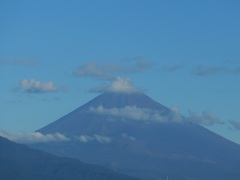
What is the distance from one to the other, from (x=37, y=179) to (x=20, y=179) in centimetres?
541

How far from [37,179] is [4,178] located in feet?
35.9

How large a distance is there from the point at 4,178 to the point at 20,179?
18.2 feet

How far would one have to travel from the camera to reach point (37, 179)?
199875 millimetres

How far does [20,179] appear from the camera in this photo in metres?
196

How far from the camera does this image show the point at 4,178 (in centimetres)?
19138
